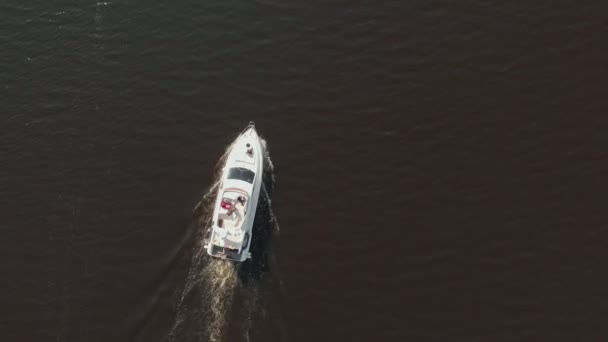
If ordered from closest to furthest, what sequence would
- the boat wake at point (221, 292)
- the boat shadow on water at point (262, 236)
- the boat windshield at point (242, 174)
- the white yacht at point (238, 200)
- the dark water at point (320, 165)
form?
the boat wake at point (221, 292), the dark water at point (320, 165), the white yacht at point (238, 200), the boat shadow on water at point (262, 236), the boat windshield at point (242, 174)

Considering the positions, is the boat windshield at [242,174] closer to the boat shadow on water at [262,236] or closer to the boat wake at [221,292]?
the boat shadow on water at [262,236]

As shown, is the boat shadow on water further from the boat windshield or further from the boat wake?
the boat windshield

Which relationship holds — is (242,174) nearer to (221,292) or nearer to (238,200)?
(238,200)

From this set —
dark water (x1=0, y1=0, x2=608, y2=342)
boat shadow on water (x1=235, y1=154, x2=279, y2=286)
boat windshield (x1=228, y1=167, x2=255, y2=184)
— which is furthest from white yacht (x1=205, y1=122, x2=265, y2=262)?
dark water (x1=0, y1=0, x2=608, y2=342)

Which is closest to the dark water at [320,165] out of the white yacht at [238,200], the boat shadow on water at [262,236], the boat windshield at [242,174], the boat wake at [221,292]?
the boat wake at [221,292]

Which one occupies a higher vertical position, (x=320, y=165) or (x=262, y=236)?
(x=320, y=165)

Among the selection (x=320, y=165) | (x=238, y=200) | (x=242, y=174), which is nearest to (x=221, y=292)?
(x=238, y=200)
